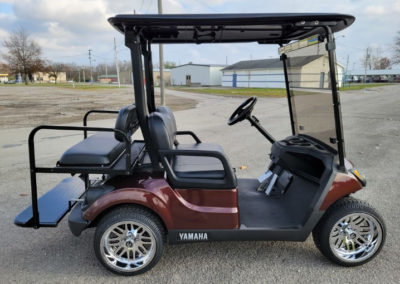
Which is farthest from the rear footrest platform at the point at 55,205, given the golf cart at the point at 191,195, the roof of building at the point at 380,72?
the roof of building at the point at 380,72

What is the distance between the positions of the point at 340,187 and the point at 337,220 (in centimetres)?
27

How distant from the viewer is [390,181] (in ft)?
14.6

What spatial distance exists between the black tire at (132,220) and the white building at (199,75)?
49397mm

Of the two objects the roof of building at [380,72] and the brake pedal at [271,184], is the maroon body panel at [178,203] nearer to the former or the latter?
the brake pedal at [271,184]

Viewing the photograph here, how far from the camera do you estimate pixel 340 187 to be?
7.89ft

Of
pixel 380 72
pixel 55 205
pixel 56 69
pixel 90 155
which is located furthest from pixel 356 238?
pixel 56 69

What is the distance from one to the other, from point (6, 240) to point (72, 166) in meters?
1.23

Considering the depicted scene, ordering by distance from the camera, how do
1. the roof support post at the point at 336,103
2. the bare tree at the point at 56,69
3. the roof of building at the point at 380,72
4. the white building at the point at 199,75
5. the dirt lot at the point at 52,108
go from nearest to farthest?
the roof support post at the point at 336,103 < the dirt lot at the point at 52,108 < the white building at the point at 199,75 < the roof of building at the point at 380,72 < the bare tree at the point at 56,69

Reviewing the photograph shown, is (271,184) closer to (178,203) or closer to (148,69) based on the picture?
(178,203)

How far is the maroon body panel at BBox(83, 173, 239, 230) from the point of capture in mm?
2393

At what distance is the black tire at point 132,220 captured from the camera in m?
2.38

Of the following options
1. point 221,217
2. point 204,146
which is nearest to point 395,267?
point 221,217

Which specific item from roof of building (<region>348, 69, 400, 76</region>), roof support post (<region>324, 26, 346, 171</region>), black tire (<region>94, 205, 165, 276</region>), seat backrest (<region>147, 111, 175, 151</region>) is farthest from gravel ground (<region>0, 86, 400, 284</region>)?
roof of building (<region>348, 69, 400, 76</region>)

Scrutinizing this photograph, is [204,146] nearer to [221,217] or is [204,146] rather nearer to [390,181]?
[221,217]
